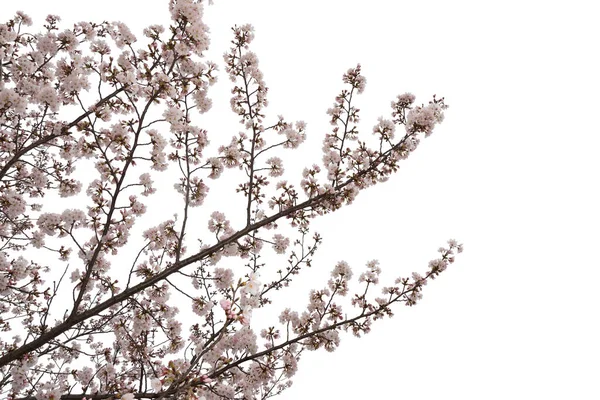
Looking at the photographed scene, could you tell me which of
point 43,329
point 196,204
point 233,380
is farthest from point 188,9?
point 233,380

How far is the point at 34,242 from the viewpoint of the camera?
602 cm

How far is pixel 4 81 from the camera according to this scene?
217 inches

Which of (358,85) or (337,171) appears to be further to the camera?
(358,85)

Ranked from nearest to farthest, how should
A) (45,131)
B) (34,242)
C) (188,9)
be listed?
(188,9), (45,131), (34,242)

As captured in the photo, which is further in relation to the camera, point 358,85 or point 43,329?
point 358,85

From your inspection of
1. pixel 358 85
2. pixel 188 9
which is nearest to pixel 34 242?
pixel 188 9

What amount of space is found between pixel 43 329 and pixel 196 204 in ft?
7.84

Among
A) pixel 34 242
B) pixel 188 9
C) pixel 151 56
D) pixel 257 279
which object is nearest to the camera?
pixel 257 279

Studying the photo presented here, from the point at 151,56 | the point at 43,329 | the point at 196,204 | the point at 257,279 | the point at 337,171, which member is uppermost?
the point at 151,56

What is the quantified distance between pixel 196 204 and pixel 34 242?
2638mm

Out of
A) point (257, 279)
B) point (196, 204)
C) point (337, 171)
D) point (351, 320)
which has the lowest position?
point (257, 279)

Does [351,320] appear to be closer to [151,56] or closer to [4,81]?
[151,56]

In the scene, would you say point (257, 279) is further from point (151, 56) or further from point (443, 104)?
point (443, 104)

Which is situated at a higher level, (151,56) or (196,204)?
(151,56)
